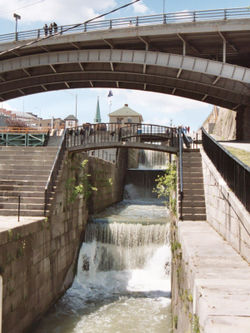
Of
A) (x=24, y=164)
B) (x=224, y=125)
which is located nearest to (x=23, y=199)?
(x=24, y=164)

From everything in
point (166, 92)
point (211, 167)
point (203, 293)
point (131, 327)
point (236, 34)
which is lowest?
point (131, 327)

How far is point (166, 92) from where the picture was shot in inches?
1160

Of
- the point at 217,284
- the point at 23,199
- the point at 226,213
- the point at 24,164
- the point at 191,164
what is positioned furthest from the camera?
the point at 24,164

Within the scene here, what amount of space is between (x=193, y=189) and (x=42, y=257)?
238 inches

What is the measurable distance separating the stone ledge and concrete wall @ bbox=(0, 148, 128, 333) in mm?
4737

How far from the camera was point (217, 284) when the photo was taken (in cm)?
518

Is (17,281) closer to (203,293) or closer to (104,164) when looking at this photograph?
(203,293)

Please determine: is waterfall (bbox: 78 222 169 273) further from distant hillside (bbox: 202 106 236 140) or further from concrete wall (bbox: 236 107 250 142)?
distant hillside (bbox: 202 106 236 140)

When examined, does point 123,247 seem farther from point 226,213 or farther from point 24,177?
point 226,213

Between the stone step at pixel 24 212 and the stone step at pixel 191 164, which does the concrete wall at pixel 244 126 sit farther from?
the stone step at pixel 24 212

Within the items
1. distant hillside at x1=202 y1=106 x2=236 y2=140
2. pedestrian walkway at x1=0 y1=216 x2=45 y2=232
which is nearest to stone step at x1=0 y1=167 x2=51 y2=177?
pedestrian walkway at x1=0 y1=216 x2=45 y2=232

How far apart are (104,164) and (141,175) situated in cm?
1147

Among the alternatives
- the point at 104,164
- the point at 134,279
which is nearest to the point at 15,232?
the point at 134,279

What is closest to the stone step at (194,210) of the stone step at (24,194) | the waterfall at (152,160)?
the stone step at (24,194)
